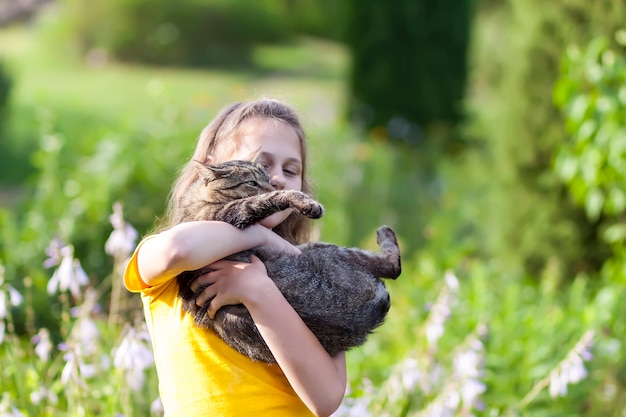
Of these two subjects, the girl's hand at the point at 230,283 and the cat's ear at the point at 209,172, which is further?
the cat's ear at the point at 209,172

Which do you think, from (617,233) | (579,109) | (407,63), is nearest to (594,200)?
(617,233)

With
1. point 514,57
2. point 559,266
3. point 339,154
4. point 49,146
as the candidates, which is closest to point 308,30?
point 339,154

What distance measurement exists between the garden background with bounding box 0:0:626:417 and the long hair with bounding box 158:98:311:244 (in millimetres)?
354

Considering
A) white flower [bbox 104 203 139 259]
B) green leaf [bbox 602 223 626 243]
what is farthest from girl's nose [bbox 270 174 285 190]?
green leaf [bbox 602 223 626 243]

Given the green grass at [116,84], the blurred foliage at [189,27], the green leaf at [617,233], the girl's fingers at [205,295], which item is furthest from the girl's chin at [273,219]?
the blurred foliage at [189,27]

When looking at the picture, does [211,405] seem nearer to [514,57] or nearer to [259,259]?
[259,259]

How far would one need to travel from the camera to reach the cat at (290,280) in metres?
1.90

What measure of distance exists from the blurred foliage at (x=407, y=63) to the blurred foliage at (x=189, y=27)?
3.28 ft

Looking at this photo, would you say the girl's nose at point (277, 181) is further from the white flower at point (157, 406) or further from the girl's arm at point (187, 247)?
the white flower at point (157, 406)

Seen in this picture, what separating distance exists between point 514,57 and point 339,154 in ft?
8.07

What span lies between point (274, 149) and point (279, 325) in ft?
1.68

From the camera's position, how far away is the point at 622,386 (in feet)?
14.1

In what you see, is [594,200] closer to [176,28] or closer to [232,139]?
[232,139]

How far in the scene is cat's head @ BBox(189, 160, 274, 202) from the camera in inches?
78.1
